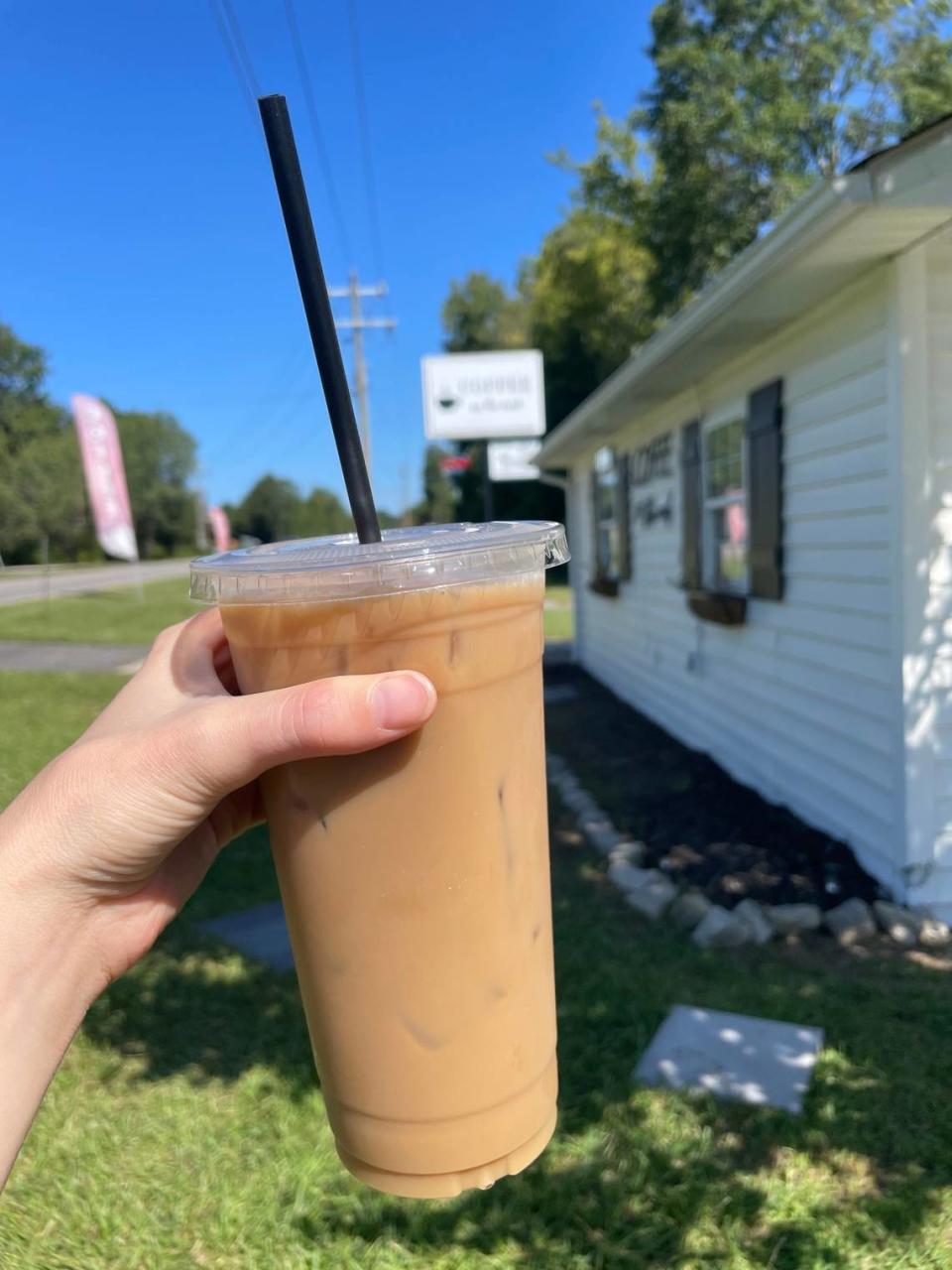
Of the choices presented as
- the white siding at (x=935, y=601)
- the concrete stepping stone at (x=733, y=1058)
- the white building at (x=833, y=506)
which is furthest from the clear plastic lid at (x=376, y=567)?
the white siding at (x=935, y=601)

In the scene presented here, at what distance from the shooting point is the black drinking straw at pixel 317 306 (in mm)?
1079

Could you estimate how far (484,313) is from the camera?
42719mm

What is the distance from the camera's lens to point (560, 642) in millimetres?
16344

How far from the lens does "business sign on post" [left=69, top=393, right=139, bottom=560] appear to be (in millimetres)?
20500

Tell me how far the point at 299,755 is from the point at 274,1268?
6.40 feet

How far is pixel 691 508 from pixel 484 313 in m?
38.0

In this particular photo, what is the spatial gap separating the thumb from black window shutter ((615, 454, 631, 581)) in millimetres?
9307

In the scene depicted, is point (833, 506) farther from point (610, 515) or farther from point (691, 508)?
point (610, 515)

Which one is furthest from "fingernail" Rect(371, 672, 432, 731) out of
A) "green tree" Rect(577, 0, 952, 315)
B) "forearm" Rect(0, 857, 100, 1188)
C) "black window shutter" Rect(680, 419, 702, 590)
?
"green tree" Rect(577, 0, 952, 315)

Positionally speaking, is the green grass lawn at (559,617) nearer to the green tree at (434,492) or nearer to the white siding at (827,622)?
the white siding at (827,622)

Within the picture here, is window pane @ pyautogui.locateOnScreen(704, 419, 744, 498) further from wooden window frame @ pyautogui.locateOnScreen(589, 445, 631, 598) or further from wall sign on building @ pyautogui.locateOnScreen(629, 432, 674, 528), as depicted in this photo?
wooden window frame @ pyautogui.locateOnScreen(589, 445, 631, 598)

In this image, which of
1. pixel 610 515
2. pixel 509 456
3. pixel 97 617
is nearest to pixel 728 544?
pixel 610 515

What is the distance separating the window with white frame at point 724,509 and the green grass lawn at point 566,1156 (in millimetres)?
3937

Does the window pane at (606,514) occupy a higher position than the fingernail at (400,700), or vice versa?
the window pane at (606,514)
